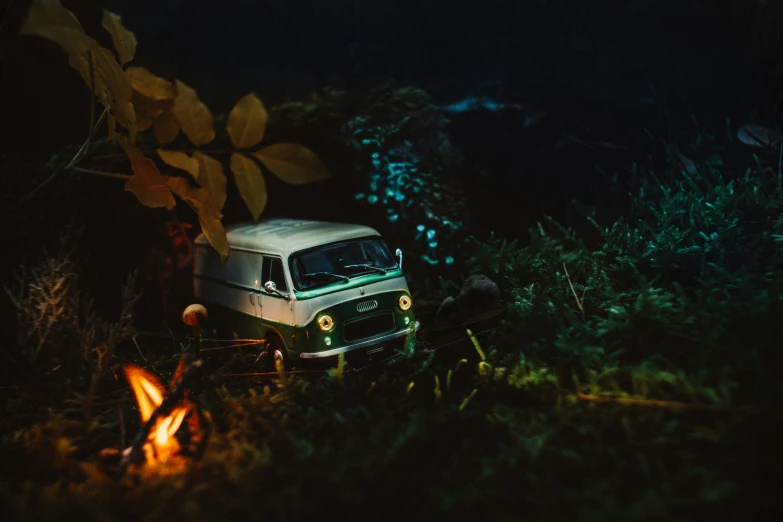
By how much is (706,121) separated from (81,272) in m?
7.32

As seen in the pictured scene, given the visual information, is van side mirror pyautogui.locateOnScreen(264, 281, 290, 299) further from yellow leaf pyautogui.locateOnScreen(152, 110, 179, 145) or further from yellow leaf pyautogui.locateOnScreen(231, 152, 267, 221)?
yellow leaf pyautogui.locateOnScreen(231, 152, 267, 221)

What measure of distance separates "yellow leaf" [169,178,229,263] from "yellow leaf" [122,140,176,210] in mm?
96

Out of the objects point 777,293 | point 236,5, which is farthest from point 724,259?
point 236,5

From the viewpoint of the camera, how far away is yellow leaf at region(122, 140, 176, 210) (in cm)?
315

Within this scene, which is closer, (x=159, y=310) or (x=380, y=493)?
(x=380, y=493)

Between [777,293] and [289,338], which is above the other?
[777,293]

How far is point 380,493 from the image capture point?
2.49 metres

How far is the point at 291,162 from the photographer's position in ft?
9.43

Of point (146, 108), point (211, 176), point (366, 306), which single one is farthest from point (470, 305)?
point (146, 108)

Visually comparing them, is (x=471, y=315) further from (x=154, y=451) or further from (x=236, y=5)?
(x=236, y=5)

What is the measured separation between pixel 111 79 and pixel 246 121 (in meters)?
0.62

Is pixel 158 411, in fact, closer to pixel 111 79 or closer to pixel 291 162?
pixel 291 162

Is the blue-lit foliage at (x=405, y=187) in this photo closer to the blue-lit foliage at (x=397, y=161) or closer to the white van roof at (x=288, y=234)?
the blue-lit foliage at (x=397, y=161)

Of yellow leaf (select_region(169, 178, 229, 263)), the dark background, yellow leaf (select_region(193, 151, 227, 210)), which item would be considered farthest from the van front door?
the dark background
